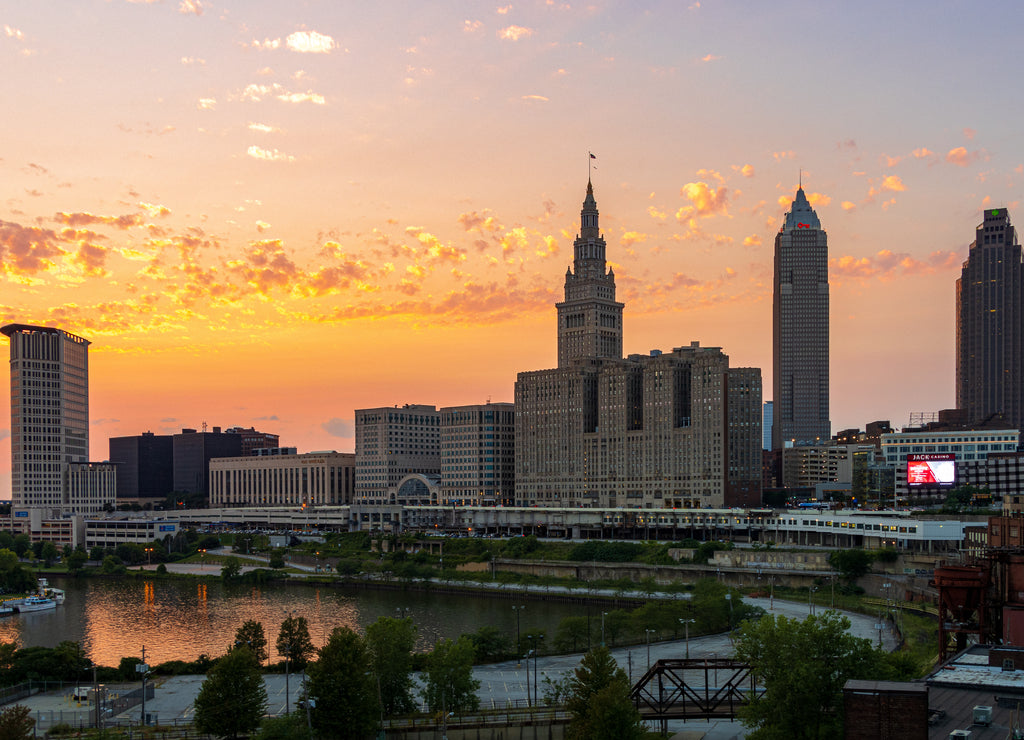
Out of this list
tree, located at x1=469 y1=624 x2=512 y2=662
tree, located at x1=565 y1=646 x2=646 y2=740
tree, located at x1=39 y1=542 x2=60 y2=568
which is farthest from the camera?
tree, located at x1=39 y1=542 x2=60 y2=568

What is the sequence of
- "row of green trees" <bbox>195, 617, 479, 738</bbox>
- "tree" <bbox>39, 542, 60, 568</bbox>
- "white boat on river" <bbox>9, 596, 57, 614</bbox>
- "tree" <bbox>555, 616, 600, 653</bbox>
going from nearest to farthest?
"row of green trees" <bbox>195, 617, 479, 738</bbox> < "tree" <bbox>555, 616, 600, 653</bbox> < "white boat on river" <bbox>9, 596, 57, 614</bbox> < "tree" <bbox>39, 542, 60, 568</bbox>

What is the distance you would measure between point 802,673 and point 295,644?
4623 cm

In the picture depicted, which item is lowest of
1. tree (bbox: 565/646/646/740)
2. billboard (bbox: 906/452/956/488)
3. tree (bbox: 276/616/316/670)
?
tree (bbox: 276/616/316/670)

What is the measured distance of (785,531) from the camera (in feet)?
566

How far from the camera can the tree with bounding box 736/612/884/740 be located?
153ft

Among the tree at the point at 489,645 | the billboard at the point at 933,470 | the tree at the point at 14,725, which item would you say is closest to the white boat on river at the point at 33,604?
the tree at the point at 489,645

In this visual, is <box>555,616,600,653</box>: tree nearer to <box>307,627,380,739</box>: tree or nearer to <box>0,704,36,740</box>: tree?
<box>307,627,380,739</box>: tree

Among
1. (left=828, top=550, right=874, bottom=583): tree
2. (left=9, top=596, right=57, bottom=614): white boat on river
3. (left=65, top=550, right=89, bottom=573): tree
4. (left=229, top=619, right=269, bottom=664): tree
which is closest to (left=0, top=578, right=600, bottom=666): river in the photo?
(left=9, top=596, right=57, bottom=614): white boat on river

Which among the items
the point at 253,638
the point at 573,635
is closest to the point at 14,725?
the point at 253,638

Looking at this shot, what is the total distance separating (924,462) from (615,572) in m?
51.0

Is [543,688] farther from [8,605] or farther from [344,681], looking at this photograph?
[8,605]

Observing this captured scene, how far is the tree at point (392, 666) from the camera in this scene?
64750 mm

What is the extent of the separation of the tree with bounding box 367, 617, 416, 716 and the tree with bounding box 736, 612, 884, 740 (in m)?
23.3

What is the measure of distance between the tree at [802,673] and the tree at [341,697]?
21.1 metres
